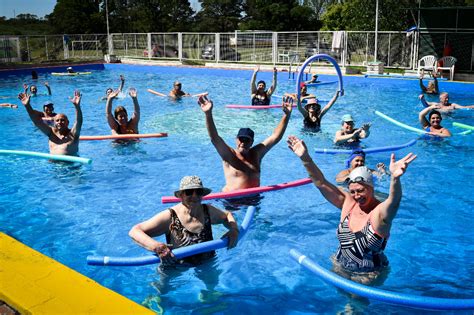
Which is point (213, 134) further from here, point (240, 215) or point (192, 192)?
point (192, 192)

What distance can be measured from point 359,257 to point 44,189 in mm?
6205

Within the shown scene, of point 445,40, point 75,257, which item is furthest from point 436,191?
point 445,40

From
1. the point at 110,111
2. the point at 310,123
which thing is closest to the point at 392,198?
the point at 110,111

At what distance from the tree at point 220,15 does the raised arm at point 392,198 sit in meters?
68.2

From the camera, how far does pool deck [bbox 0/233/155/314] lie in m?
3.87

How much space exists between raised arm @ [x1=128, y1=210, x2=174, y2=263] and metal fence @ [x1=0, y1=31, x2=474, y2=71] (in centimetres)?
2239

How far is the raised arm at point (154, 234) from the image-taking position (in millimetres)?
4574

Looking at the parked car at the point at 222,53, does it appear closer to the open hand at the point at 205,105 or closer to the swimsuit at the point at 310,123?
the swimsuit at the point at 310,123

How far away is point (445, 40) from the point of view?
24.5 metres

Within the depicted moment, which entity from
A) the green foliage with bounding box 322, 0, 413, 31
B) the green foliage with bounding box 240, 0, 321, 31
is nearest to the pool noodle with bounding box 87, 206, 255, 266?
the green foliage with bounding box 322, 0, 413, 31

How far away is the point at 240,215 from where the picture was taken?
7242 mm

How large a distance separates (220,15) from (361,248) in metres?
74.1

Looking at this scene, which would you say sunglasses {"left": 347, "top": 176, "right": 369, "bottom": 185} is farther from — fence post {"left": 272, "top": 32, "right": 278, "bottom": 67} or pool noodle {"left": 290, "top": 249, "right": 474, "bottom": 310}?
fence post {"left": 272, "top": 32, "right": 278, "bottom": 67}

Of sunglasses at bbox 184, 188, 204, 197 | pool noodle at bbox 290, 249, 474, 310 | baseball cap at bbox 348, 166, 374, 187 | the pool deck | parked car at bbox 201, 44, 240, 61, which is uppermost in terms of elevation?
parked car at bbox 201, 44, 240, 61
